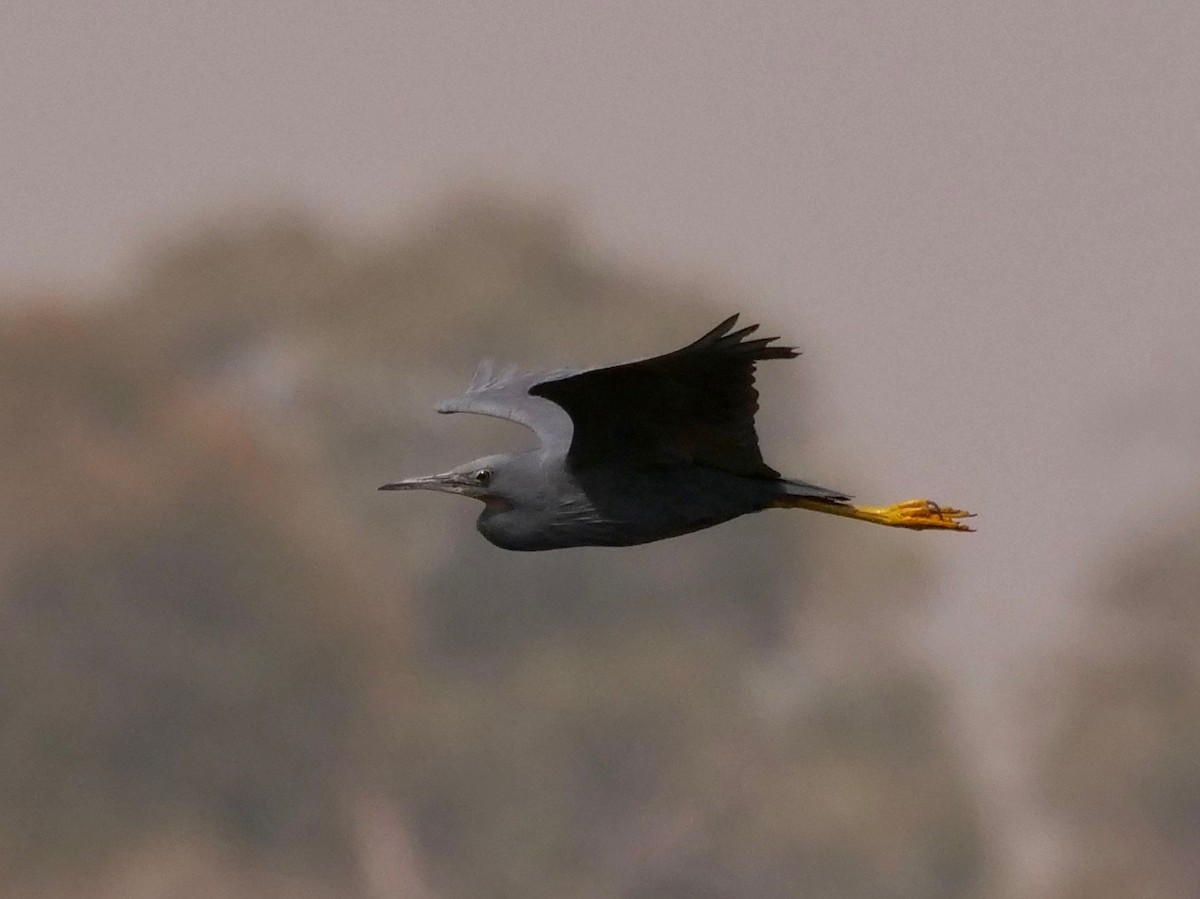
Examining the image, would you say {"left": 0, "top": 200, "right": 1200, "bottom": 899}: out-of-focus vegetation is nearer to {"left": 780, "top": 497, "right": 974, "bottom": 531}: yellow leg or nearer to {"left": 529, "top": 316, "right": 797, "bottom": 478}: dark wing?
{"left": 780, "top": 497, "right": 974, "bottom": 531}: yellow leg

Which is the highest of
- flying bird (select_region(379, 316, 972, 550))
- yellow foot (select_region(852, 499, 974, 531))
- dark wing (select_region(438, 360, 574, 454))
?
dark wing (select_region(438, 360, 574, 454))

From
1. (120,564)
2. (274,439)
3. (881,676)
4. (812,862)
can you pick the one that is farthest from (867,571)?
(120,564)

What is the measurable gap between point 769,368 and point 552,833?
39.5 ft

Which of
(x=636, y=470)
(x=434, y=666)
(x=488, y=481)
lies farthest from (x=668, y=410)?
(x=434, y=666)

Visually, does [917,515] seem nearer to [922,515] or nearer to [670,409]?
[922,515]

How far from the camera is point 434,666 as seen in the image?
5938 cm

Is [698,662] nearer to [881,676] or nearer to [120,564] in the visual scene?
[881,676]

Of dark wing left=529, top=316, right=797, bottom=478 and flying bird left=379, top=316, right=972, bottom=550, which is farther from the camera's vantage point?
flying bird left=379, top=316, right=972, bottom=550

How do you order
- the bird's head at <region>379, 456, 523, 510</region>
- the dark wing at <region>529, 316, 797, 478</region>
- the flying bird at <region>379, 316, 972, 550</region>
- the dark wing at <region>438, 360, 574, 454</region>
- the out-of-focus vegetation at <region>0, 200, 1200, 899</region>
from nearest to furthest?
1. the dark wing at <region>529, 316, 797, 478</region>
2. the flying bird at <region>379, 316, 972, 550</region>
3. the bird's head at <region>379, 456, 523, 510</region>
4. the dark wing at <region>438, 360, 574, 454</region>
5. the out-of-focus vegetation at <region>0, 200, 1200, 899</region>

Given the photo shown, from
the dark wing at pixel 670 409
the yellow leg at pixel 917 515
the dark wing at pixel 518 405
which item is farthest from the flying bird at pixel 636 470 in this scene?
the yellow leg at pixel 917 515

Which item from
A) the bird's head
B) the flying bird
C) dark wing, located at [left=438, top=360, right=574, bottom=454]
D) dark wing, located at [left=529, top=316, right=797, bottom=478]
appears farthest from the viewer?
dark wing, located at [left=438, top=360, right=574, bottom=454]

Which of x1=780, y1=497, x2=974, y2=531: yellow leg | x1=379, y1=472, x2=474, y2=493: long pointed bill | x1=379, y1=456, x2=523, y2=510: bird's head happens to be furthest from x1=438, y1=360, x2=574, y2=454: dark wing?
x1=780, y1=497, x2=974, y2=531: yellow leg

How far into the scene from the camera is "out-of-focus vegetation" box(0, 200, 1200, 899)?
49.9 m

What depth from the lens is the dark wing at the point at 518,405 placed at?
40.0 ft
